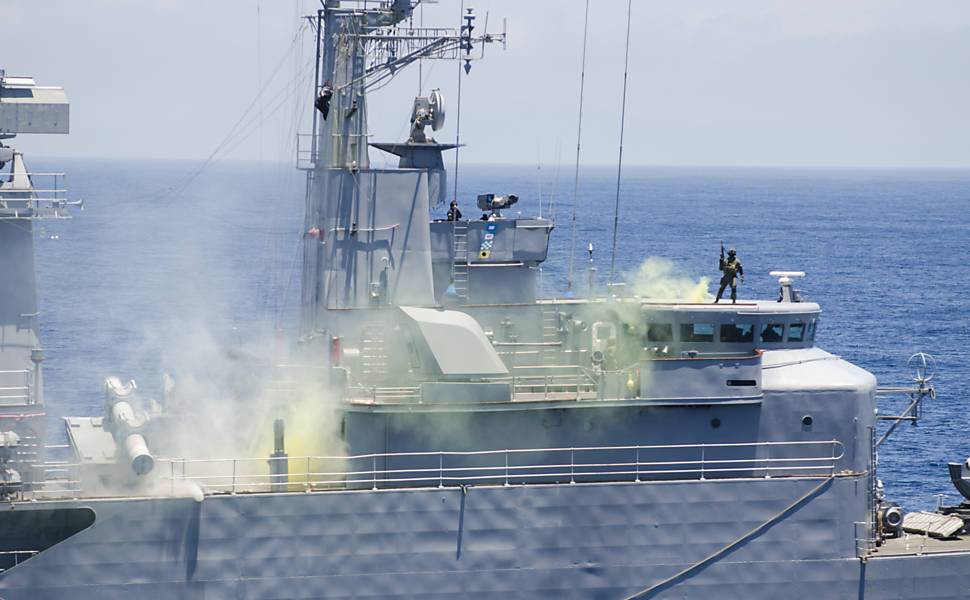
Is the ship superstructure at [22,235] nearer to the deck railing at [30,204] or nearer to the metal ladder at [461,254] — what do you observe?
the deck railing at [30,204]

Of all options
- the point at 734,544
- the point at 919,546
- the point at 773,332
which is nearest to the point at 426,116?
the point at 773,332

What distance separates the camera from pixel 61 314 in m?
58.8

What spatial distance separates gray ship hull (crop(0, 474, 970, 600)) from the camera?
62.1ft

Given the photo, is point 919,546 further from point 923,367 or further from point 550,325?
point 923,367

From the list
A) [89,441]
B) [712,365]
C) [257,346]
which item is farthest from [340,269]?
[257,346]

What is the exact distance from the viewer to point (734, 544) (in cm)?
2067

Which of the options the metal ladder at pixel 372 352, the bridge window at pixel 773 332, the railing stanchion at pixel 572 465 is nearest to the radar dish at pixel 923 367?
the bridge window at pixel 773 332

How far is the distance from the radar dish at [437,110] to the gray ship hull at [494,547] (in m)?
8.85

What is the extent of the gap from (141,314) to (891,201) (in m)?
162

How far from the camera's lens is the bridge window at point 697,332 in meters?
22.0

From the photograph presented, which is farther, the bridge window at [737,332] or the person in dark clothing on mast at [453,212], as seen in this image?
the person in dark clothing on mast at [453,212]

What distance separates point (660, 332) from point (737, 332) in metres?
1.47

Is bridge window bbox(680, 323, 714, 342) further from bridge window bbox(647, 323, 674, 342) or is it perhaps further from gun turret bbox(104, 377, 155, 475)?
gun turret bbox(104, 377, 155, 475)

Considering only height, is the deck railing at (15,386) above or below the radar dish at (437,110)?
Answer: below
